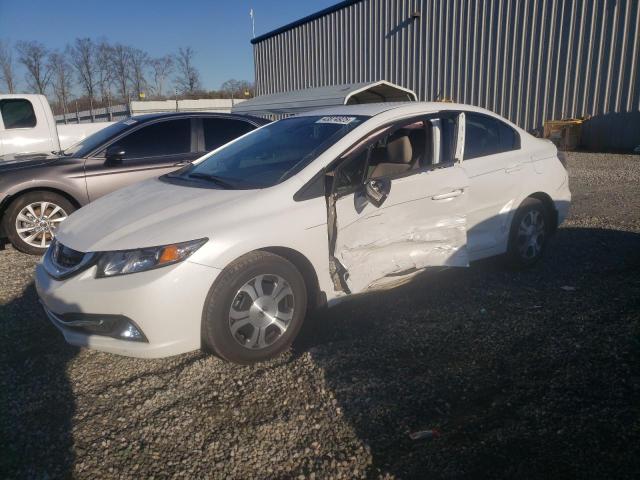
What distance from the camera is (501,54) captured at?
52.2 ft

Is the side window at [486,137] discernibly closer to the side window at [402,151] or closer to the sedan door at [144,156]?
the side window at [402,151]

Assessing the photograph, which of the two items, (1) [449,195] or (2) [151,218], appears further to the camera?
(1) [449,195]

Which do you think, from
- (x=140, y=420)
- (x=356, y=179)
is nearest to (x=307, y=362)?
(x=140, y=420)

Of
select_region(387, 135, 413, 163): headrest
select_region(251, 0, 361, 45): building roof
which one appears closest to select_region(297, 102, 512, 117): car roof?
select_region(387, 135, 413, 163): headrest

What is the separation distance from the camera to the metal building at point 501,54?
13594 mm

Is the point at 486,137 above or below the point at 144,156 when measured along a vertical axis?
above

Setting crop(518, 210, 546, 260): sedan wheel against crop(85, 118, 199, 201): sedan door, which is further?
crop(85, 118, 199, 201): sedan door

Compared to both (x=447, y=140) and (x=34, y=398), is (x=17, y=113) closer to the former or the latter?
(x=34, y=398)

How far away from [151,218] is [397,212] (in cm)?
156

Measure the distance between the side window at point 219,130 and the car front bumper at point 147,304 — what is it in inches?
147

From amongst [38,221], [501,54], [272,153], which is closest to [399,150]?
[272,153]

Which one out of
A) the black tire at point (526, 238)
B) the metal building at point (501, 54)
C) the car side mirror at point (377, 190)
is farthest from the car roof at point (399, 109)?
the metal building at point (501, 54)

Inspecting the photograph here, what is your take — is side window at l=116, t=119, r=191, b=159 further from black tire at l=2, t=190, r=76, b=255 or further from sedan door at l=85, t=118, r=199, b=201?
black tire at l=2, t=190, r=76, b=255

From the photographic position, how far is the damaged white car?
8.78ft
